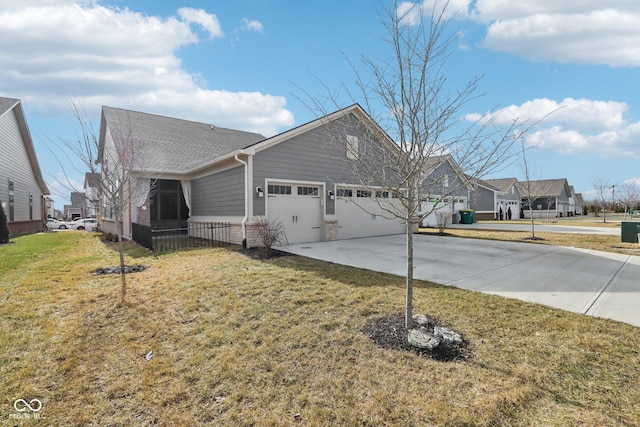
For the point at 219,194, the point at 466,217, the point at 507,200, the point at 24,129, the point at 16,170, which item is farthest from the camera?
the point at 507,200

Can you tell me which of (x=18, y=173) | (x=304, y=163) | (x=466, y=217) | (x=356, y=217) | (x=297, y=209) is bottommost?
(x=466, y=217)

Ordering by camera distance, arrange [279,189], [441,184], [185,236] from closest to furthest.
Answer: [441,184], [279,189], [185,236]

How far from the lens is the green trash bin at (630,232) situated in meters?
12.4

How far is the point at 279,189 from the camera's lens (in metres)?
11.3

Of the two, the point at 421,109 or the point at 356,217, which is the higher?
the point at 421,109

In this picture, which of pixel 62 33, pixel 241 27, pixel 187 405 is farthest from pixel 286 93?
pixel 62 33

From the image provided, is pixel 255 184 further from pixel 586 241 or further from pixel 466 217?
pixel 466 217

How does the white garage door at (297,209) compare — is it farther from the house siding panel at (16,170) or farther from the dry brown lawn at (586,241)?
the house siding panel at (16,170)

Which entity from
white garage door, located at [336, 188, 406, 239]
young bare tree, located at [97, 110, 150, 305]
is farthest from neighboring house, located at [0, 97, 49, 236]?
white garage door, located at [336, 188, 406, 239]

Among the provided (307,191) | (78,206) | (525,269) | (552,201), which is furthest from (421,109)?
(552,201)

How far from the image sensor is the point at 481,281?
6102 mm

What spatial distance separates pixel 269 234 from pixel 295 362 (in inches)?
246

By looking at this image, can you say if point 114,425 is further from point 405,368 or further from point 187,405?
point 405,368

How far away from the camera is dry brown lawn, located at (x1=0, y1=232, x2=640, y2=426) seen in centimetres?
247
